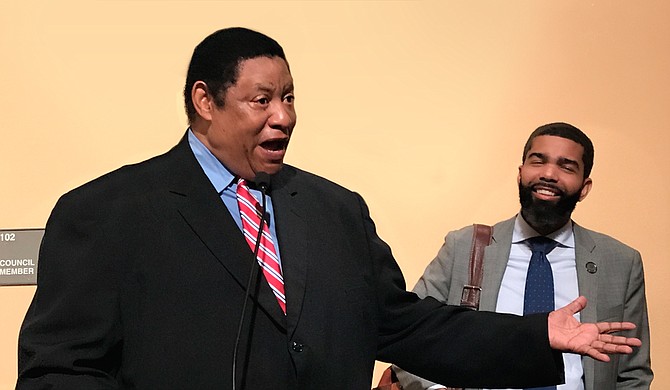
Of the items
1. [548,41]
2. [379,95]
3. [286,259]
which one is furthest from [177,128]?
[286,259]

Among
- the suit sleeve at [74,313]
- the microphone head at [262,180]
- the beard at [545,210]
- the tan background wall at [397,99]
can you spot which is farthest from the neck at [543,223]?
the suit sleeve at [74,313]

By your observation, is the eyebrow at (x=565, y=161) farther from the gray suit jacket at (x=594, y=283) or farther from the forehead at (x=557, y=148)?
the gray suit jacket at (x=594, y=283)

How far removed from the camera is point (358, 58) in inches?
142

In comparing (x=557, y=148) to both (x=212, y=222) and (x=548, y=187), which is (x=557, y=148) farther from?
(x=212, y=222)

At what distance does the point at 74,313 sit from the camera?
2.04m

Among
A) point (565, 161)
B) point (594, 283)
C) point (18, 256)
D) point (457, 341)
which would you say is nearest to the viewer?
point (457, 341)

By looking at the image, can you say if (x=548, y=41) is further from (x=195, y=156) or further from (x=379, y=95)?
(x=195, y=156)

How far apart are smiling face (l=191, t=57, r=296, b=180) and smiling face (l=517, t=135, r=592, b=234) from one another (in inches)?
44.7

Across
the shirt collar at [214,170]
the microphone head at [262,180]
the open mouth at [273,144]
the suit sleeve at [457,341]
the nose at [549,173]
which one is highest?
the nose at [549,173]

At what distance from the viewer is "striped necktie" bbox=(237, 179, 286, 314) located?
84.7 inches

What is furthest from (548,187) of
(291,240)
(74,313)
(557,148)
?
(74,313)

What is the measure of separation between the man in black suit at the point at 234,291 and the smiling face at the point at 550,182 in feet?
2.75

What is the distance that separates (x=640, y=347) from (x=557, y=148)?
576mm

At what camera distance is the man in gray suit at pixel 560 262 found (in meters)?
3.07
